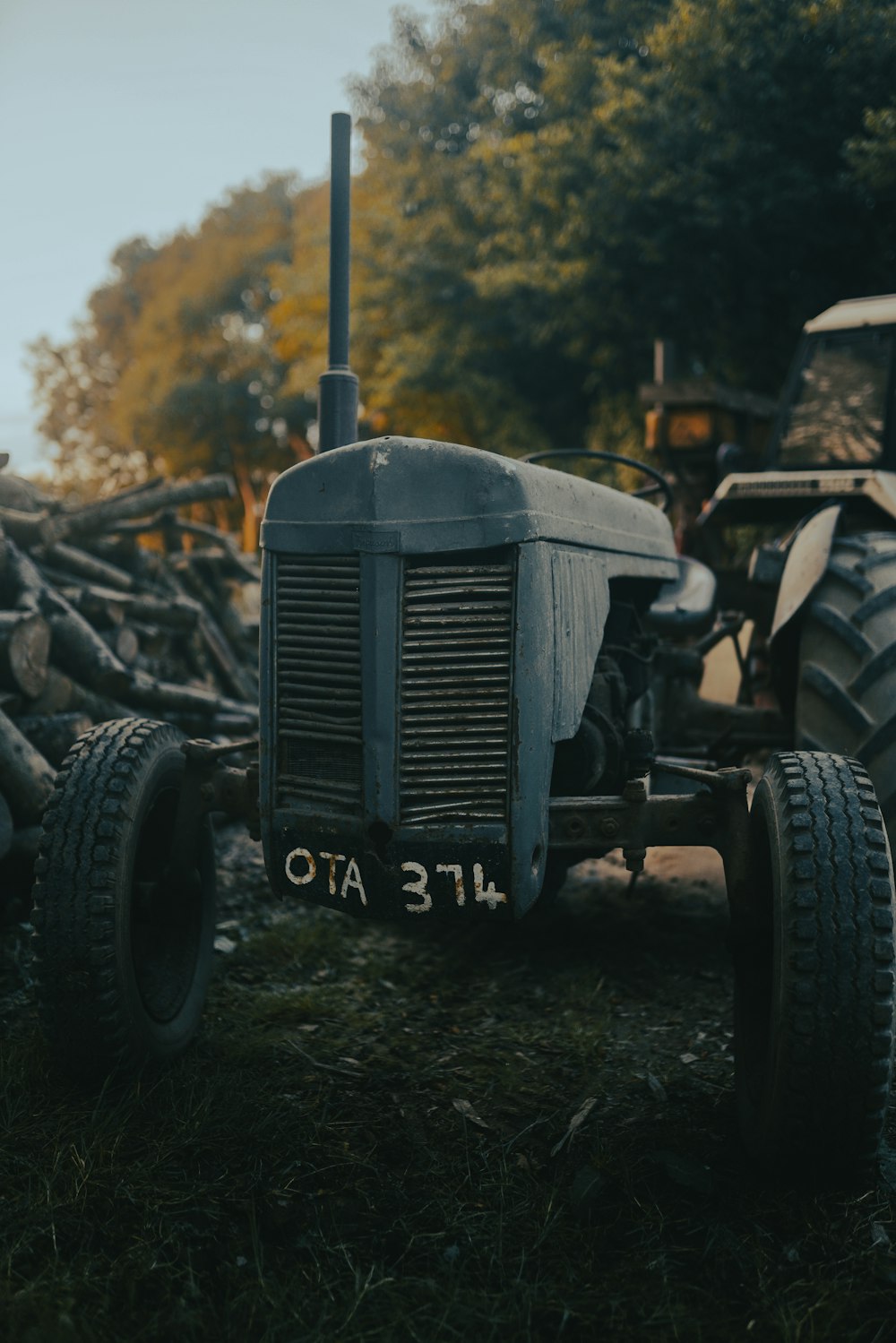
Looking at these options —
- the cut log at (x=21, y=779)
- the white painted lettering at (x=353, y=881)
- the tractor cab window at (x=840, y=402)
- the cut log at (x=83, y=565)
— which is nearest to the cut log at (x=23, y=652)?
the cut log at (x=21, y=779)

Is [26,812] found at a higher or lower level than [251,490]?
lower

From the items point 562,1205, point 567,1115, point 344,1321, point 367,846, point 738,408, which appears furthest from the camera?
point 738,408

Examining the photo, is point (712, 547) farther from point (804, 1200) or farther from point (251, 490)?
point (251, 490)

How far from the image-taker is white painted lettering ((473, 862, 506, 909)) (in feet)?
9.43

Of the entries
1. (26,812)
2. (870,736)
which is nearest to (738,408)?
(870,736)

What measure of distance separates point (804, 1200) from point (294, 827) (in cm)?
146

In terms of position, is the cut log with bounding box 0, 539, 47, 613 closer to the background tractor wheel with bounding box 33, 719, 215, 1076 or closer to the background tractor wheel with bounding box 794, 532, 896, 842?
the background tractor wheel with bounding box 33, 719, 215, 1076

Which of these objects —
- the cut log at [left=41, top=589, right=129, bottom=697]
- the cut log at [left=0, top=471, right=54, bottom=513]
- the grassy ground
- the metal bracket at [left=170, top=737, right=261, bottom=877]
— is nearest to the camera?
the grassy ground

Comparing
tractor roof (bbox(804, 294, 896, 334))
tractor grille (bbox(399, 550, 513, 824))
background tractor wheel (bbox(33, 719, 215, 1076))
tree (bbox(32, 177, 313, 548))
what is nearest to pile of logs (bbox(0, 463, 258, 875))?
background tractor wheel (bbox(33, 719, 215, 1076))

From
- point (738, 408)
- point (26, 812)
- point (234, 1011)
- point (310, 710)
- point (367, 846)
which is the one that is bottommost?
point (234, 1011)

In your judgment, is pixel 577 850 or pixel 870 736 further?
pixel 870 736

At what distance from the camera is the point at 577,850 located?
3.22 meters

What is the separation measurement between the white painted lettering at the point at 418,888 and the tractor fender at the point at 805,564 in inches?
71.8

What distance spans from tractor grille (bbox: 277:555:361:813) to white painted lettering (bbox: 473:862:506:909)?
13.2 inches
